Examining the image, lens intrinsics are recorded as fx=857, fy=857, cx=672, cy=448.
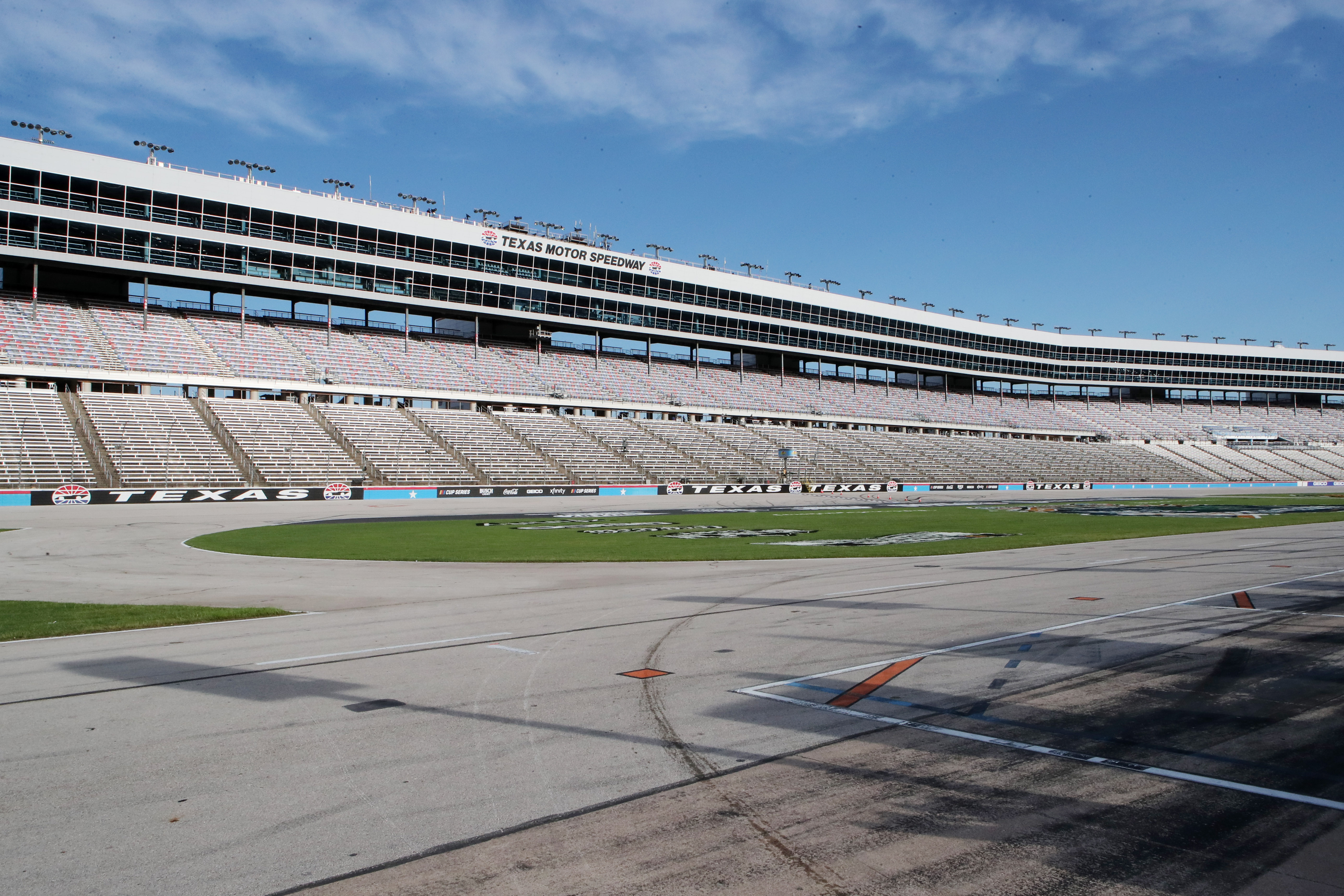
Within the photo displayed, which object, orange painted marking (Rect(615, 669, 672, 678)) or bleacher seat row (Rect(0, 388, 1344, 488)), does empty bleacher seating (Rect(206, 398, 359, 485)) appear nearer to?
bleacher seat row (Rect(0, 388, 1344, 488))

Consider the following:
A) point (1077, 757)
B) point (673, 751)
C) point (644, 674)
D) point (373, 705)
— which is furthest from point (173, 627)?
point (1077, 757)

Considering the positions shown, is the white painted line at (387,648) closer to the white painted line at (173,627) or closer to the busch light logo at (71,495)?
the white painted line at (173,627)

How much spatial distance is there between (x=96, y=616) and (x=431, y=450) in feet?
139

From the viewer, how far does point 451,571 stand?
61.5ft

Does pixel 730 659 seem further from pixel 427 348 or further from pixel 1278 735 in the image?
pixel 427 348

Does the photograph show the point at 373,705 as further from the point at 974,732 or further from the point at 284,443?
the point at 284,443

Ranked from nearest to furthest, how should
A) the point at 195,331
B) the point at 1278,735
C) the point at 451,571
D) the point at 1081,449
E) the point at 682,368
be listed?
the point at 1278,735, the point at 451,571, the point at 195,331, the point at 682,368, the point at 1081,449

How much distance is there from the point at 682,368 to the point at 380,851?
79.6 meters

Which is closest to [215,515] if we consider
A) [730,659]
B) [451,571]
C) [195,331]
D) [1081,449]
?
[451,571]

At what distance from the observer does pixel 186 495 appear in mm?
41719

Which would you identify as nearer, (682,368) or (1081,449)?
(682,368)

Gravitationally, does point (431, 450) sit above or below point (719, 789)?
above

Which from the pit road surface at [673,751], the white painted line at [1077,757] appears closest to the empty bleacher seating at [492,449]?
the pit road surface at [673,751]

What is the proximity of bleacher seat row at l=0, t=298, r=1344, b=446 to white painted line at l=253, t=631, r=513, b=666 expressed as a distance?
1947 inches
